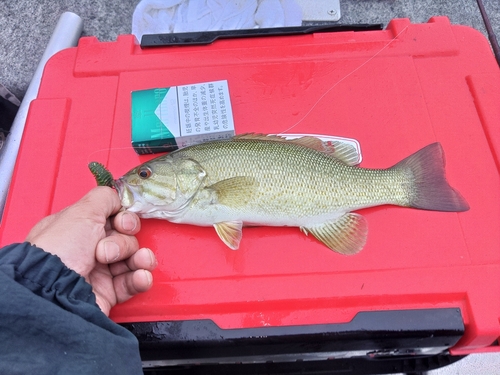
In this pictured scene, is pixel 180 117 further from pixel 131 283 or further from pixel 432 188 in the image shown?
pixel 432 188

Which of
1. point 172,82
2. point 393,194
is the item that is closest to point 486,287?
point 393,194

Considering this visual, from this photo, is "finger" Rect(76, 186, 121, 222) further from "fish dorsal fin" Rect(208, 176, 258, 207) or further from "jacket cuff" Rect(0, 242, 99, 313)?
"fish dorsal fin" Rect(208, 176, 258, 207)

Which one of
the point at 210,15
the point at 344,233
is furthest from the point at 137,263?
the point at 210,15

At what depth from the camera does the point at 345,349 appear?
1422mm

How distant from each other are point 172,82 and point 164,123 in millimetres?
371

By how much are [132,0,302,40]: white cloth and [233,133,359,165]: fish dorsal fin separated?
1.22 m

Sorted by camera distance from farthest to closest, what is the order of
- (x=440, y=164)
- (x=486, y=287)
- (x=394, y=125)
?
1. (x=394, y=125)
2. (x=440, y=164)
3. (x=486, y=287)

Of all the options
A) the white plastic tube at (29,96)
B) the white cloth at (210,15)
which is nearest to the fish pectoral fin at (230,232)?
the white plastic tube at (29,96)

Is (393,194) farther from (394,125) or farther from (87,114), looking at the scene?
(87,114)

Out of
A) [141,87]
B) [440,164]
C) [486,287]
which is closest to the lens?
[486,287]

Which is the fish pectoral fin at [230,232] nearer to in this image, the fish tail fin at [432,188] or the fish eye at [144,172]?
the fish eye at [144,172]

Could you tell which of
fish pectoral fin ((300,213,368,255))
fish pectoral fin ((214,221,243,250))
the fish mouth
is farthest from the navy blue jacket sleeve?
fish pectoral fin ((300,213,368,255))

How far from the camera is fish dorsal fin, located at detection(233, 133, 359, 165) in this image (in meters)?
1.59

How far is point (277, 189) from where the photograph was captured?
1.48 m
